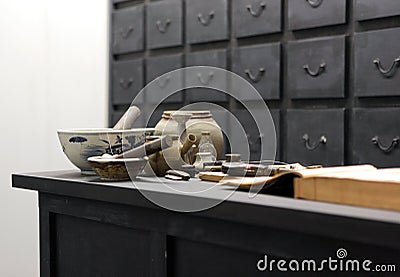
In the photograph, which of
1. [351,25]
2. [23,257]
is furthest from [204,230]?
[23,257]

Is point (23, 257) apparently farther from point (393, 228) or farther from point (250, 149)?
point (393, 228)

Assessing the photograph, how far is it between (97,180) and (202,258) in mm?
322

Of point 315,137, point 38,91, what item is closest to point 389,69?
point 315,137

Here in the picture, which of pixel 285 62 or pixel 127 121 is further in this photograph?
pixel 285 62

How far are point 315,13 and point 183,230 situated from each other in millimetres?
1307

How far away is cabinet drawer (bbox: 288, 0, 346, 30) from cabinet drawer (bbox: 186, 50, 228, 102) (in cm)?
39

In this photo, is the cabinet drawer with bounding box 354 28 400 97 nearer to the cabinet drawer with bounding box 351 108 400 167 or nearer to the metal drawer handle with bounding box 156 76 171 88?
the cabinet drawer with bounding box 351 108 400 167

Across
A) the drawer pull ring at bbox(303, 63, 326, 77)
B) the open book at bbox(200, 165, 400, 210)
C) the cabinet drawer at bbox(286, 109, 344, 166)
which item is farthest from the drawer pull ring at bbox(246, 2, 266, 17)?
the open book at bbox(200, 165, 400, 210)

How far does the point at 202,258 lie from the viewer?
113 centimetres

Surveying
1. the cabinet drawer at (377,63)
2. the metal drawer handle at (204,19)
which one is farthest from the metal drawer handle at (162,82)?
the cabinet drawer at (377,63)

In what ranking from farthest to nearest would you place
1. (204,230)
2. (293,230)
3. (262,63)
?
(262,63) < (204,230) < (293,230)

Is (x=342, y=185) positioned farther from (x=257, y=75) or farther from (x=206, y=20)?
(x=206, y=20)

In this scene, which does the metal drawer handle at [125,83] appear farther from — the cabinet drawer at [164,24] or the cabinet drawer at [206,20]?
the cabinet drawer at [206,20]

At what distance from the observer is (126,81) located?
304 centimetres
